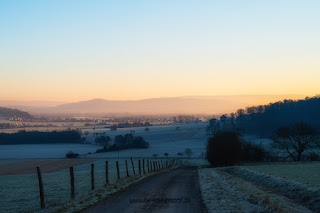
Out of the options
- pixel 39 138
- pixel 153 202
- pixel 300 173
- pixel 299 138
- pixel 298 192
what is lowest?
pixel 39 138

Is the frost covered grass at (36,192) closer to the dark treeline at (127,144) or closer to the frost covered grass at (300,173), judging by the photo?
the frost covered grass at (300,173)

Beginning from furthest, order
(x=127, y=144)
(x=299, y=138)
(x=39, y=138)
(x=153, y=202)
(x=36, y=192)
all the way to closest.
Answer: (x=39, y=138), (x=127, y=144), (x=299, y=138), (x=36, y=192), (x=153, y=202)

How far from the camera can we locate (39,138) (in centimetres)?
18500

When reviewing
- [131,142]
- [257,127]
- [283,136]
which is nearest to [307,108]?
[257,127]

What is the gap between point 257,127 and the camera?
191125mm

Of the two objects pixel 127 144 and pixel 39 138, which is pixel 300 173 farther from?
pixel 39 138

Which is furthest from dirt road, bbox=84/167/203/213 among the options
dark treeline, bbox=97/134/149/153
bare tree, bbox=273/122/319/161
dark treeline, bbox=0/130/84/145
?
dark treeline, bbox=0/130/84/145

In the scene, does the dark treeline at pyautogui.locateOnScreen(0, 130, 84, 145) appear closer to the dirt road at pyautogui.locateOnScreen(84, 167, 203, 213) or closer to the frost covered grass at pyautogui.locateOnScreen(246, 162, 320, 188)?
the frost covered grass at pyautogui.locateOnScreen(246, 162, 320, 188)

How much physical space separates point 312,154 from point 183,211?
6771 centimetres

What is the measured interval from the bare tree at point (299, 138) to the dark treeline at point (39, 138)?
132304 mm

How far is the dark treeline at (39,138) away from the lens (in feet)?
595

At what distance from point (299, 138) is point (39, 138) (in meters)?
154

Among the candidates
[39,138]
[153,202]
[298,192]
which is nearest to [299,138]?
[298,192]

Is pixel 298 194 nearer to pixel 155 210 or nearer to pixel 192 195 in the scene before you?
pixel 192 195
